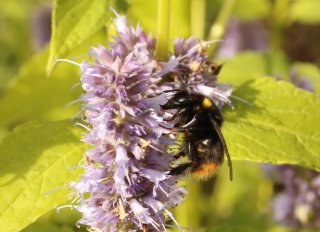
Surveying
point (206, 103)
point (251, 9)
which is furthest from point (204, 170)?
point (251, 9)

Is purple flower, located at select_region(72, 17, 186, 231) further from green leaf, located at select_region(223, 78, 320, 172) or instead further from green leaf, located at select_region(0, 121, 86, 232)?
green leaf, located at select_region(223, 78, 320, 172)

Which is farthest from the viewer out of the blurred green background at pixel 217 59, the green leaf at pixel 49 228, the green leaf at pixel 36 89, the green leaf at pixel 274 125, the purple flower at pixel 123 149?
the green leaf at pixel 36 89

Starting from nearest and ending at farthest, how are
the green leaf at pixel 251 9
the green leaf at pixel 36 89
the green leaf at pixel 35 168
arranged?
the green leaf at pixel 35 168 < the green leaf at pixel 36 89 < the green leaf at pixel 251 9

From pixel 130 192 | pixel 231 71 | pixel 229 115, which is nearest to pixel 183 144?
pixel 229 115

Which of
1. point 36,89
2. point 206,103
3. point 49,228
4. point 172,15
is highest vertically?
point 172,15

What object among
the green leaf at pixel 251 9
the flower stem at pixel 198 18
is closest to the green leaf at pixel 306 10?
the green leaf at pixel 251 9

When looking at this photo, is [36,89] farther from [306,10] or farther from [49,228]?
[306,10]

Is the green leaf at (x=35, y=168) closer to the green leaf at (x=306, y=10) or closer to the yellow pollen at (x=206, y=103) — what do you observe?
the yellow pollen at (x=206, y=103)
